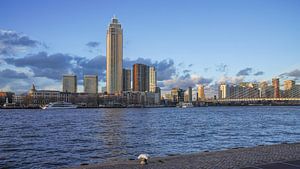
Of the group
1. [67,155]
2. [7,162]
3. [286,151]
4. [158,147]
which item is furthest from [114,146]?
[286,151]

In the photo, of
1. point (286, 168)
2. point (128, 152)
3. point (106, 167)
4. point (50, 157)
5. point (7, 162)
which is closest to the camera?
point (286, 168)

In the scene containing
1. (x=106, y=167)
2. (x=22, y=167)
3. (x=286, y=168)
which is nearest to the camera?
(x=286, y=168)

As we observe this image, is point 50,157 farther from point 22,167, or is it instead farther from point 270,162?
point 270,162

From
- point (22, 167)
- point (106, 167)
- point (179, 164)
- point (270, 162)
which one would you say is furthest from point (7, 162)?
point (270, 162)

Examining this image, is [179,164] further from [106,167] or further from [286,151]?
[286,151]

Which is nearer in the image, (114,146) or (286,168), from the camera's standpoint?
(286,168)

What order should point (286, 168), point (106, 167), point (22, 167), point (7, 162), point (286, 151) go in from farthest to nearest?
point (7, 162) → point (22, 167) → point (286, 151) → point (106, 167) → point (286, 168)

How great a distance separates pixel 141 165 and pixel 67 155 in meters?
11.0

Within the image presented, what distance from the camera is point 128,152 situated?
24891 mm

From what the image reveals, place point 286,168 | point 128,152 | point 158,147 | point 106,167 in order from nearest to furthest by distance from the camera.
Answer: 1. point 286,168
2. point 106,167
3. point 128,152
4. point 158,147

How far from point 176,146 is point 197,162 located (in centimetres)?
1337

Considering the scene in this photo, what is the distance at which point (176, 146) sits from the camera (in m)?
27.6

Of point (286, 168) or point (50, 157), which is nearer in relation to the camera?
point (286, 168)

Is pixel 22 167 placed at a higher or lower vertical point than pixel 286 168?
lower
